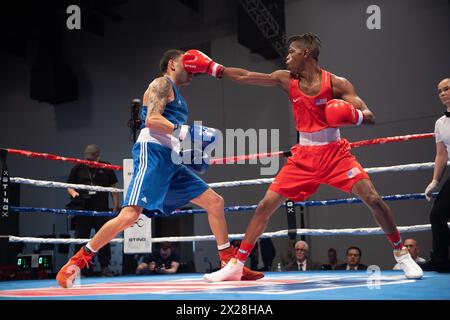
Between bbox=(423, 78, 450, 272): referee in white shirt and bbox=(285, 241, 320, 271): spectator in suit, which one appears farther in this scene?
bbox=(285, 241, 320, 271): spectator in suit

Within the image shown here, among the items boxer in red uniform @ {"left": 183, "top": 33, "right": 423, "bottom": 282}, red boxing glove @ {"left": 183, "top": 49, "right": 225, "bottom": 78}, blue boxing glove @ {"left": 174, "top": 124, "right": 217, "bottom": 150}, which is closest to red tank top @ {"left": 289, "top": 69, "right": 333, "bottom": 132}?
boxer in red uniform @ {"left": 183, "top": 33, "right": 423, "bottom": 282}

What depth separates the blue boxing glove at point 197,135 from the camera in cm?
258

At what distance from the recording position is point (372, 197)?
2.36 metres

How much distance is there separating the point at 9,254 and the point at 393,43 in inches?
191

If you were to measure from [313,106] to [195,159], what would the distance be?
732 millimetres

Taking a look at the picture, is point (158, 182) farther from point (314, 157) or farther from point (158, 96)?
point (314, 157)

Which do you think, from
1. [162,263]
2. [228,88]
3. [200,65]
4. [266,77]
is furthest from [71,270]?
[228,88]

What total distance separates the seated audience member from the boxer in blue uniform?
2.20 m

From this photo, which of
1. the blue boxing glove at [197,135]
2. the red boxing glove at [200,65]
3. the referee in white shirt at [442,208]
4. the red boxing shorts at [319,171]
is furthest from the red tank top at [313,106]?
the referee in white shirt at [442,208]

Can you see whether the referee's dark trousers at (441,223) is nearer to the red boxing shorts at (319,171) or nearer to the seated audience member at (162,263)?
the red boxing shorts at (319,171)

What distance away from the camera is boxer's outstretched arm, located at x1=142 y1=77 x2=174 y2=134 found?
8.03ft

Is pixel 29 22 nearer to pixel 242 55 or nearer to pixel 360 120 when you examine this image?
pixel 242 55

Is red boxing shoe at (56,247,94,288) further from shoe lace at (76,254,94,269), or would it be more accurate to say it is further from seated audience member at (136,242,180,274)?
seated audience member at (136,242,180,274)
